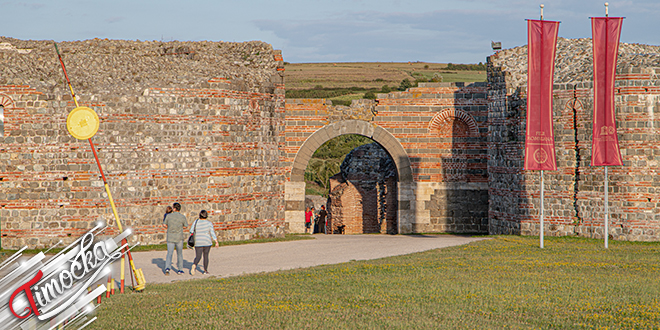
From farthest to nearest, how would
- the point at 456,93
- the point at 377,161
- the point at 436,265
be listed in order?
the point at 377,161
the point at 456,93
the point at 436,265

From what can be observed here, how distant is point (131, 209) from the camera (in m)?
16.0

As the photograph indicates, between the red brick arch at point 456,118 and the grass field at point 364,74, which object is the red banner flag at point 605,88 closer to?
the red brick arch at point 456,118

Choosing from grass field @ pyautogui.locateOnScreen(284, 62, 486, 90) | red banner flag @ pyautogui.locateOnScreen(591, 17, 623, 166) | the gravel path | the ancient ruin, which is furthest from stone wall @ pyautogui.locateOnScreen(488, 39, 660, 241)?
grass field @ pyautogui.locateOnScreen(284, 62, 486, 90)

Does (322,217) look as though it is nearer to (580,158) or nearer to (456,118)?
(456,118)

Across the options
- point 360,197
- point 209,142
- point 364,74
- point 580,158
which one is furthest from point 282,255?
point 364,74

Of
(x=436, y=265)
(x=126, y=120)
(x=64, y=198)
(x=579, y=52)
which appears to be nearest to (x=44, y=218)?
(x=64, y=198)

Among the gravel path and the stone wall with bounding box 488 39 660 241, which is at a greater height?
the stone wall with bounding box 488 39 660 241

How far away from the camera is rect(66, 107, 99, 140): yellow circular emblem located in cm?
826

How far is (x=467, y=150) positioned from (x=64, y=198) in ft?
44.2

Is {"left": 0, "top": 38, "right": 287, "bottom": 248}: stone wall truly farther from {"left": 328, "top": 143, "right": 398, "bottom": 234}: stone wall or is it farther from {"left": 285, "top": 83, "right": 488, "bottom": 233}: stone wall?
{"left": 328, "top": 143, "right": 398, "bottom": 234}: stone wall

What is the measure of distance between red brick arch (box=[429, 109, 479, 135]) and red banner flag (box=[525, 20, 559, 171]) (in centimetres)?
706

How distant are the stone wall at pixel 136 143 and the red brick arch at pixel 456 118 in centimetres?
627

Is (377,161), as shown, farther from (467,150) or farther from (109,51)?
(109,51)

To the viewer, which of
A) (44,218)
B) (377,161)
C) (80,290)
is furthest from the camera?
(377,161)
